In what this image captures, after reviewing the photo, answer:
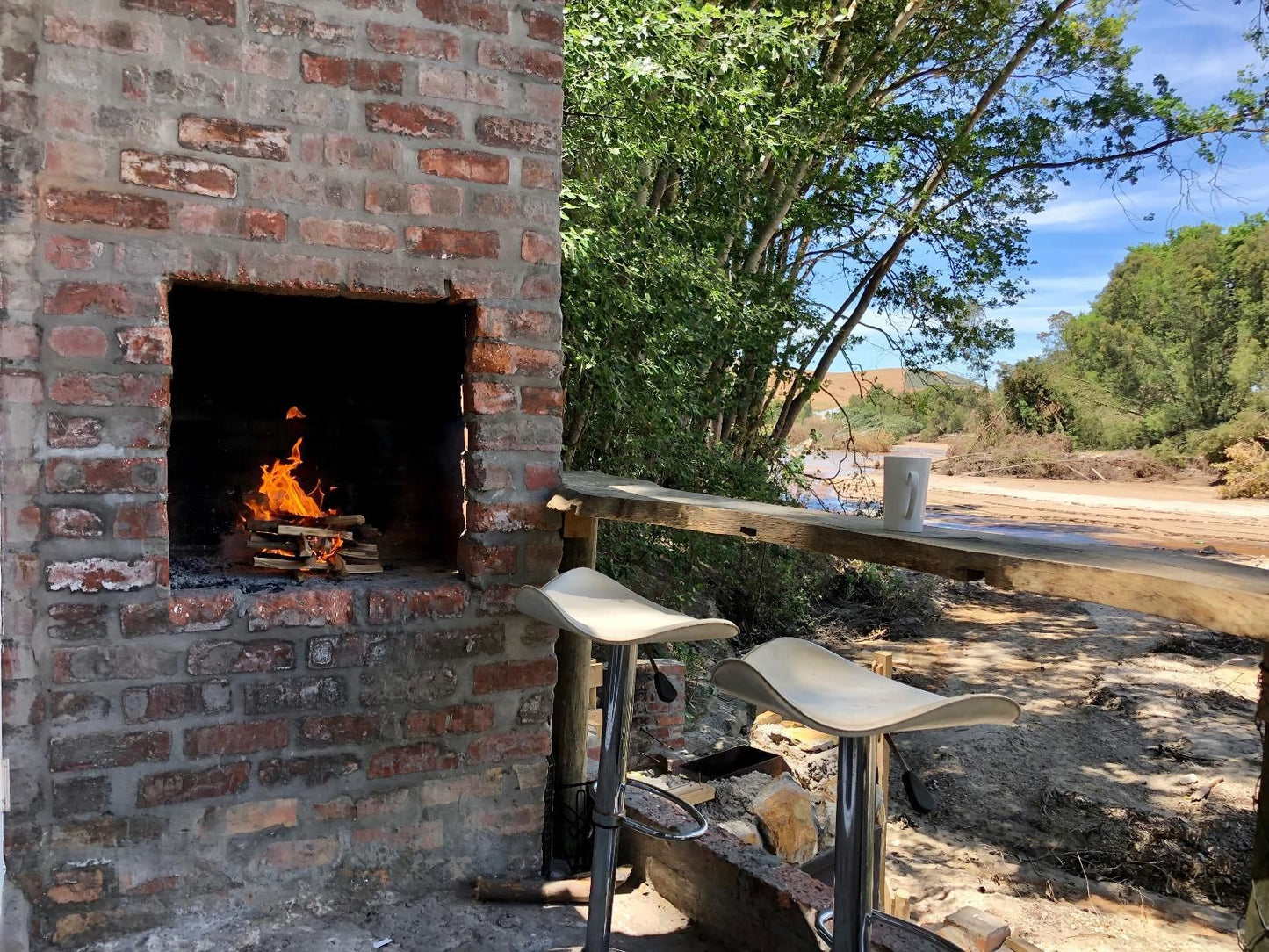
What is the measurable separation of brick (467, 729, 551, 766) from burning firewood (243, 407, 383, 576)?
553 mm

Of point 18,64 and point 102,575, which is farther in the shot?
point 102,575

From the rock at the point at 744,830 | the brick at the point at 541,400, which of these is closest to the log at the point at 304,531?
the brick at the point at 541,400

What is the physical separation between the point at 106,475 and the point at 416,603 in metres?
0.76

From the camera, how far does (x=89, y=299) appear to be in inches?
80.0

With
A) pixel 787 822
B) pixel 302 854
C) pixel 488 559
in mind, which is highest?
pixel 488 559

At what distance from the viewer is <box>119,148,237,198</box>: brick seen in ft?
6.75

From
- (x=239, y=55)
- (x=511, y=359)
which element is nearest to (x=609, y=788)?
(x=511, y=359)

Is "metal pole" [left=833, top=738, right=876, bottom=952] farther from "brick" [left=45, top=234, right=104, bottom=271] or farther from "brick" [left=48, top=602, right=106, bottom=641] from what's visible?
"brick" [left=45, top=234, right=104, bottom=271]

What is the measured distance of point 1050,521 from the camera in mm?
11484

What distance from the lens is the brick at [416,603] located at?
7.70 feet

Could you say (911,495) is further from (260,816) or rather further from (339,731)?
(260,816)

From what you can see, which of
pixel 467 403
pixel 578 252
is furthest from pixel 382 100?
pixel 578 252

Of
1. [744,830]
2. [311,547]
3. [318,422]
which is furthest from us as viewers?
[744,830]

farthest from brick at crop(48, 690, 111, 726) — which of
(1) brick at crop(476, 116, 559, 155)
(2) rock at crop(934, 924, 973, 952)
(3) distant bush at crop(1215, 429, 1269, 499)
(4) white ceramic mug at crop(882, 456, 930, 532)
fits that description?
(3) distant bush at crop(1215, 429, 1269, 499)
